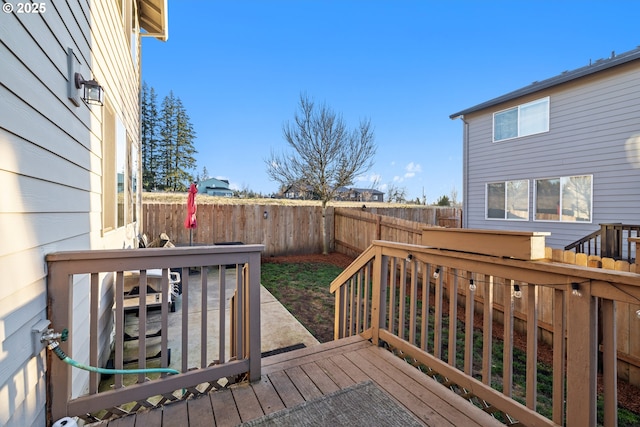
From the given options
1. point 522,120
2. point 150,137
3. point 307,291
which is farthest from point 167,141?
point 522,120

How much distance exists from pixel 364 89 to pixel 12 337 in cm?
1636

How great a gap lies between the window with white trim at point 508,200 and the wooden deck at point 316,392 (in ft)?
25.0

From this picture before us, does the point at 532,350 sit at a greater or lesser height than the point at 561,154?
lesser

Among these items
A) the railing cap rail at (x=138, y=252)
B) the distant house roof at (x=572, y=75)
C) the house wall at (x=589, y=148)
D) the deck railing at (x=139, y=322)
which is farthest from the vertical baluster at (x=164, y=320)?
the distant house roof at (x=572, y=75)

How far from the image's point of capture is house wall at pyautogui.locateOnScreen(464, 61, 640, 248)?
6137mm

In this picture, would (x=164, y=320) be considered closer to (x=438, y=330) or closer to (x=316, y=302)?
(x=438, y=330)

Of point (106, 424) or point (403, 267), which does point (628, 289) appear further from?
point (106, 424)

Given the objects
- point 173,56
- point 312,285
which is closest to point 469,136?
point 312,285

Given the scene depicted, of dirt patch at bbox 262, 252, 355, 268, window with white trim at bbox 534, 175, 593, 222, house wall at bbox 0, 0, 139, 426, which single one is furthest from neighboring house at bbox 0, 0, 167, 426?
window with white trim at bbox 534, 175, 593, 222

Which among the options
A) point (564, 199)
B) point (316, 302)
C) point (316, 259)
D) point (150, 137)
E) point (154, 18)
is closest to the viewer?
point (316, 302)

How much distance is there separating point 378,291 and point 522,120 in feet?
26.7

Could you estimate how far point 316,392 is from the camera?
2.01 metres

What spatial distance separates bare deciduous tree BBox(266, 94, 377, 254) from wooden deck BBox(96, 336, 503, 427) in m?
7.46

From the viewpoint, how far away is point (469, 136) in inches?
373
